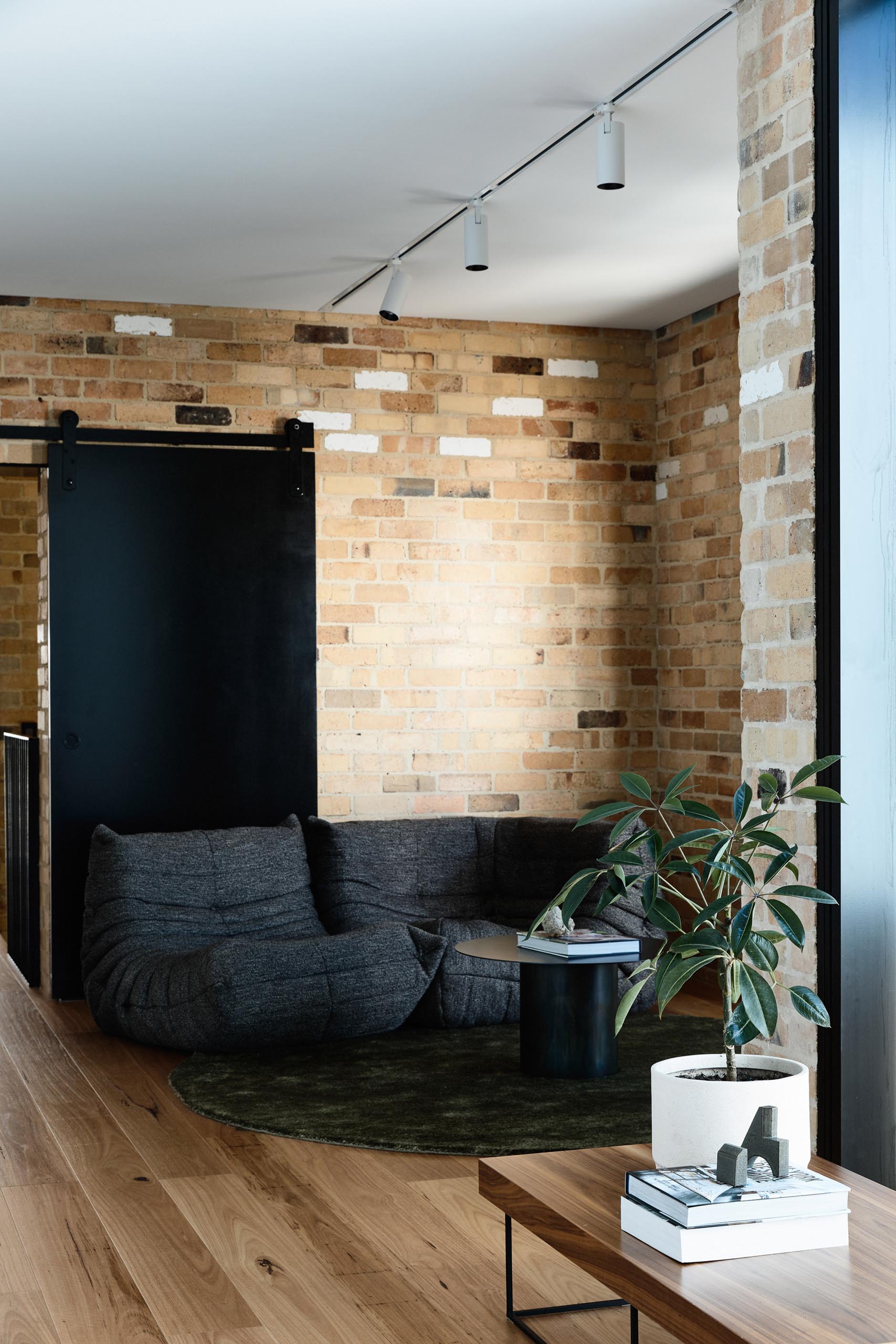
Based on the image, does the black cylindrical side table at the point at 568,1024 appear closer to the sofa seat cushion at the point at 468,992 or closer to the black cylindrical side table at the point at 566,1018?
the black cylindrical side table at the point at 566,1018

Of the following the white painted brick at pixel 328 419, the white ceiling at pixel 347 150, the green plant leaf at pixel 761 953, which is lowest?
the green plant leaf at pixel 761 953

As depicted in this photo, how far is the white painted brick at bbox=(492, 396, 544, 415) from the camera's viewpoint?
6355mm

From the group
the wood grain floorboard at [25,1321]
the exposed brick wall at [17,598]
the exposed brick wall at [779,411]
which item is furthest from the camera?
the exposed brick wall at [17,598]

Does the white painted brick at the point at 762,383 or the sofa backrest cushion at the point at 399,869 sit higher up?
the white painted brick at the point at 762,383

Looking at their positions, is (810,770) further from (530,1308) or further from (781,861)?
(530,1308)

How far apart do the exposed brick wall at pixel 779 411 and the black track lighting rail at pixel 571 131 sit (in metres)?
0.32

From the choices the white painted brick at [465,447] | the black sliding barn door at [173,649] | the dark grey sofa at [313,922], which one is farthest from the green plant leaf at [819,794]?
the white painted brick at [465,447]

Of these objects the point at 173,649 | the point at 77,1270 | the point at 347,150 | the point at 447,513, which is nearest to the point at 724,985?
the point at 77,1270

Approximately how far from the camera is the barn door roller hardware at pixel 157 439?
5.80 m

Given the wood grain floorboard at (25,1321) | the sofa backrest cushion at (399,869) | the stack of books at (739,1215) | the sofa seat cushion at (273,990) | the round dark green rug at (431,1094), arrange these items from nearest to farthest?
the stack of books at (739,1215)
the wood grain floorboard at (25,1321)
the round dark green rug at (431,1094)
the sofa seat cushion at (273,990)
the sofa backrest cushion at (399,869)

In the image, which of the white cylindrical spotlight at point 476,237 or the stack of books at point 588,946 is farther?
the white cylindrical spotlight at point 476,237

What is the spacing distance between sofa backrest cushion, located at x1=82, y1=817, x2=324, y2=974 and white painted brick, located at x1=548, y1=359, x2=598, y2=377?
2332 millimetres

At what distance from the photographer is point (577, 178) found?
4.39m

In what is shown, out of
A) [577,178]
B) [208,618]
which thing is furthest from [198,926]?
[577,178]
